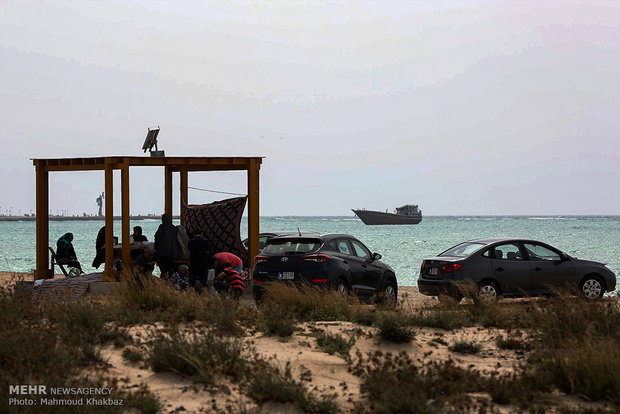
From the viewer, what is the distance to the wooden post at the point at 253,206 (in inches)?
870

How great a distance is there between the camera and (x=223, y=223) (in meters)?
22.4

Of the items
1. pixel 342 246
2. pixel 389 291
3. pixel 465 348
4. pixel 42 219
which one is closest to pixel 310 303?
pixel 342 246

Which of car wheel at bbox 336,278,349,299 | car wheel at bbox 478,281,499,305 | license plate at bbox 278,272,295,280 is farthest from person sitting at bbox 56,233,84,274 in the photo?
car wheel at bbox 478,281,499,305

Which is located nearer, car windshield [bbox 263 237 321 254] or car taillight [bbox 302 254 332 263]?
car taillight [bbox 302 254 332 263]

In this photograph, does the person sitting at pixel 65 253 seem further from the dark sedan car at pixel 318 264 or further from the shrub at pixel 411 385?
the shrub at pixel 411 385

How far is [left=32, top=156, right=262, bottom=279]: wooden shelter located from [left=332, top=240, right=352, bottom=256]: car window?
4.67 m

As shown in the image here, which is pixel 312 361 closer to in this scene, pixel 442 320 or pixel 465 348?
pixel 465 348

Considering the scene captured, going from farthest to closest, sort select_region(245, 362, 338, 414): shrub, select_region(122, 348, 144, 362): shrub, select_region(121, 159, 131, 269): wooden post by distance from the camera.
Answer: select_region(121, 159, 131, 269): wooden post → select_region(122, 348, 144, 362): shrub → select_region(245, 362, 338, 414): shrub

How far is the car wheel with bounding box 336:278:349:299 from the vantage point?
16.9m

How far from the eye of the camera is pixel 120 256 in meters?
22.0

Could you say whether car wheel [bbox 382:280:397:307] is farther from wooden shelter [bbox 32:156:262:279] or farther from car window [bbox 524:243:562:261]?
wooden shelter [bbox 32:156:262:279]

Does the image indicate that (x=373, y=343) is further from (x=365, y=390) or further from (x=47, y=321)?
(x=47, y=321)

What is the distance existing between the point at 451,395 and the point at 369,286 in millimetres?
9172

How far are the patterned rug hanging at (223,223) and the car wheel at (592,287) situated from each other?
341 inches
